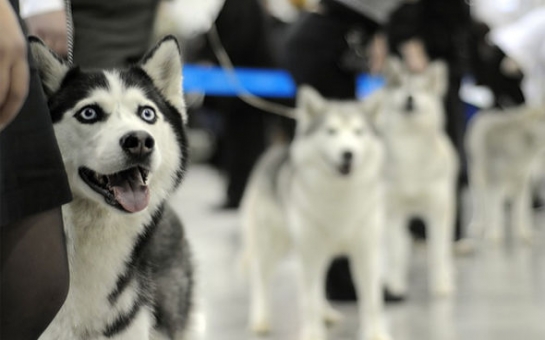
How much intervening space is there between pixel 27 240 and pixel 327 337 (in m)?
2.27

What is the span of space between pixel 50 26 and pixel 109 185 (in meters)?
0.43

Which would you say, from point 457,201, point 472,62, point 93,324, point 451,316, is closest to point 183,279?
point 93,324

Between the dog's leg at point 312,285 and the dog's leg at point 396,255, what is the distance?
0.88 metres

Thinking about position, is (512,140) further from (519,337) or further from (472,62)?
(519,337)

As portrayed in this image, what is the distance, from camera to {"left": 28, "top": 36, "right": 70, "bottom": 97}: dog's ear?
1405 millimetres

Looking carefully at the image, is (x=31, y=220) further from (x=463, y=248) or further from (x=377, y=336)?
(x=463, y=248)

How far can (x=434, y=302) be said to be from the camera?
156 inches

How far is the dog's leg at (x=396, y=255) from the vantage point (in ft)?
13.4

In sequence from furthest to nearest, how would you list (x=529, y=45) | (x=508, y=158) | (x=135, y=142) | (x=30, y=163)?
(x=508, y=158) < (x=529, y=45) < (x=135, y=142) < (x=30, y=163)

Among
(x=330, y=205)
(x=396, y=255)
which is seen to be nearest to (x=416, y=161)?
(x=396, y=255)

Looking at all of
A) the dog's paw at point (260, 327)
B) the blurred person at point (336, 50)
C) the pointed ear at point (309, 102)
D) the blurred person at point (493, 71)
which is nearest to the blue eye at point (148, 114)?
the pointed ear at point (309, 102)

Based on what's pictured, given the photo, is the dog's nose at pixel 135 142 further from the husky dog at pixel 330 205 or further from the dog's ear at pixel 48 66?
the husky dog at pixel 330 205

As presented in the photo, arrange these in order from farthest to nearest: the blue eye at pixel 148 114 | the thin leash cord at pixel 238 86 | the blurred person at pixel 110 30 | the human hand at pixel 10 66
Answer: the thin leash cord at pixel 238 86, the blurred person at pixel 110 30, the blue eye at pixel 148 114, the human hand at pixel 10 66

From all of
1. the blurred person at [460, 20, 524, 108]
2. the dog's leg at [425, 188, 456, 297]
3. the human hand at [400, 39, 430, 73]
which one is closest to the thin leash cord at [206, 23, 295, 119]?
the human hand at [400, 39, 430, 73]
